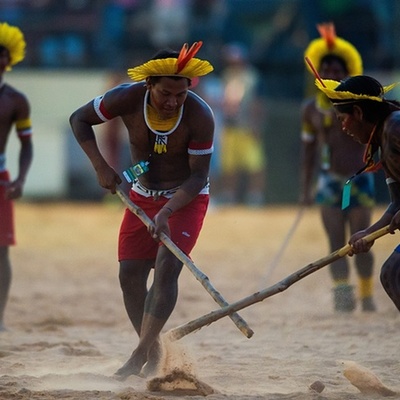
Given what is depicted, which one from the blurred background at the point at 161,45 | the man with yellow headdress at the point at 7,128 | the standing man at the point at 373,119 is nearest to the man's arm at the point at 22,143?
the man with yellow headdress at the point at 7,128

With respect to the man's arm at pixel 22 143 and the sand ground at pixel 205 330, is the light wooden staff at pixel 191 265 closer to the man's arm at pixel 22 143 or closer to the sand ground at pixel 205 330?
the sand ground at pixel 205 330

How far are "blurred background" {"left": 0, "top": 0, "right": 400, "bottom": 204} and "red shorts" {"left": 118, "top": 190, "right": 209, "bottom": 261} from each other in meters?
10.4

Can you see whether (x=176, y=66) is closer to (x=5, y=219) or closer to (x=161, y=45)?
(x=5, y=219)

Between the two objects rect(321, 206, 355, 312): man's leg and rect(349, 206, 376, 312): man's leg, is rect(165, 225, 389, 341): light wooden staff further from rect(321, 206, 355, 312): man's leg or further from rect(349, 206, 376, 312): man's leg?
rect(349, 206, 376, 312): man's leg

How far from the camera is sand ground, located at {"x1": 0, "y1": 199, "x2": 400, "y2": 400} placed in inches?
247

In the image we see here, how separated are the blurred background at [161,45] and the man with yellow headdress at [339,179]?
25.9 feet

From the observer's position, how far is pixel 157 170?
22.1ft

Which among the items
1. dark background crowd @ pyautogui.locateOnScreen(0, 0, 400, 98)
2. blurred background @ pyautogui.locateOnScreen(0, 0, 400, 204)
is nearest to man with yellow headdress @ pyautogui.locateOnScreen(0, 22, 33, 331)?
blurred background @ pyautogui.locateOnScreen(0, 0, 400, 204)

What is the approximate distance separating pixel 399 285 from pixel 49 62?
15451 millimetres

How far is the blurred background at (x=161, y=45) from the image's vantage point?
18.8m

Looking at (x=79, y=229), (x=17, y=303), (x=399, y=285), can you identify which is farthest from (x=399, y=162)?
(x=79, y=229)

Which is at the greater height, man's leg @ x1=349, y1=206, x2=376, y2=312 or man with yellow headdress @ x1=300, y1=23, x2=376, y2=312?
man with yellow headdress @ x1=300, y1=23, x2=376, y2=312

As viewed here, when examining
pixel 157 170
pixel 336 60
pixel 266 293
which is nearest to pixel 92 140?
pixel 157 170

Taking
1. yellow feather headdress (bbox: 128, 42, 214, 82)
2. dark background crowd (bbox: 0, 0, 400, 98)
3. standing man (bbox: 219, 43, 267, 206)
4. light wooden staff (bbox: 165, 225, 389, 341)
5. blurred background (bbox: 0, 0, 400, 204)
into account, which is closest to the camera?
light wooden staff (bbox: 165, 225, 389, 341)
